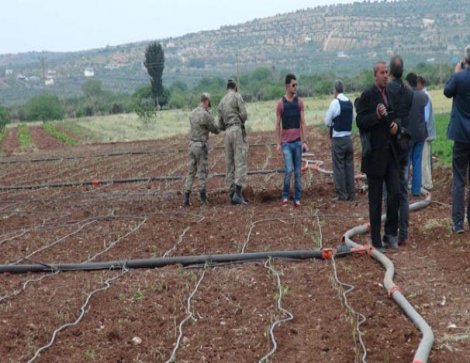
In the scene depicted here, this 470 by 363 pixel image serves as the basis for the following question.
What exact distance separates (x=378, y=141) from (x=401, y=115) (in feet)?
1.55

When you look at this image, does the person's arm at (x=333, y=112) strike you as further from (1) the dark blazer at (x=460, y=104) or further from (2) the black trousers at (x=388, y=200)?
(2) the black trousers at (x=388, y=200)

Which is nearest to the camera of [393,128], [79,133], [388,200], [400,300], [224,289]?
[400,300]

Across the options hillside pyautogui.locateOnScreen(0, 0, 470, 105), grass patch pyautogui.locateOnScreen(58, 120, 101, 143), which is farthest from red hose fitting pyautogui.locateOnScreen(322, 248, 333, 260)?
hillside pyautogui.locateOnScreen(0, 0, 470, 105)

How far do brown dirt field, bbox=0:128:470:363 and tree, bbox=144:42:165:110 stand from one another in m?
48.1

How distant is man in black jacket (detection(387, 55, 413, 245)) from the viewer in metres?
6.98

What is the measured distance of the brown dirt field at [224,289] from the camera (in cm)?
476

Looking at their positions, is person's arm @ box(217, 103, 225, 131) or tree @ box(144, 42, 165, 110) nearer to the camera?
person's arm @ box(217, 103, 225, 131)

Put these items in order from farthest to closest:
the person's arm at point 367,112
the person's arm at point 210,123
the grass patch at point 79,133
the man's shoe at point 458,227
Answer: the grass patch at point 79,133 → the person's arm at point 210,123 → the man's shoe at point 458,227 → the person's arm at point 367,112

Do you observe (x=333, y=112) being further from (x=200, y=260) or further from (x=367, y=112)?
(x=200, y=260)

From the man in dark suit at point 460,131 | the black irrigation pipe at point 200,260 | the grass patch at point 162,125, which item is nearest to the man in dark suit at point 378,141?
the black irrigation pipe at point 200,260

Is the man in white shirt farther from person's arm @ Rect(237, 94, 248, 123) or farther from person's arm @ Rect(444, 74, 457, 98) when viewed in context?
person's arm @ Rect(444, 74, 457, 98)

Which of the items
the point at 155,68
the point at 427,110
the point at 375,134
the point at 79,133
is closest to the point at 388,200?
the point at 375,134

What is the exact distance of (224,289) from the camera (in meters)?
6.12

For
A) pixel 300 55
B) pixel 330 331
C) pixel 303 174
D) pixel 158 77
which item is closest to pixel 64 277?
pixel 330 331
